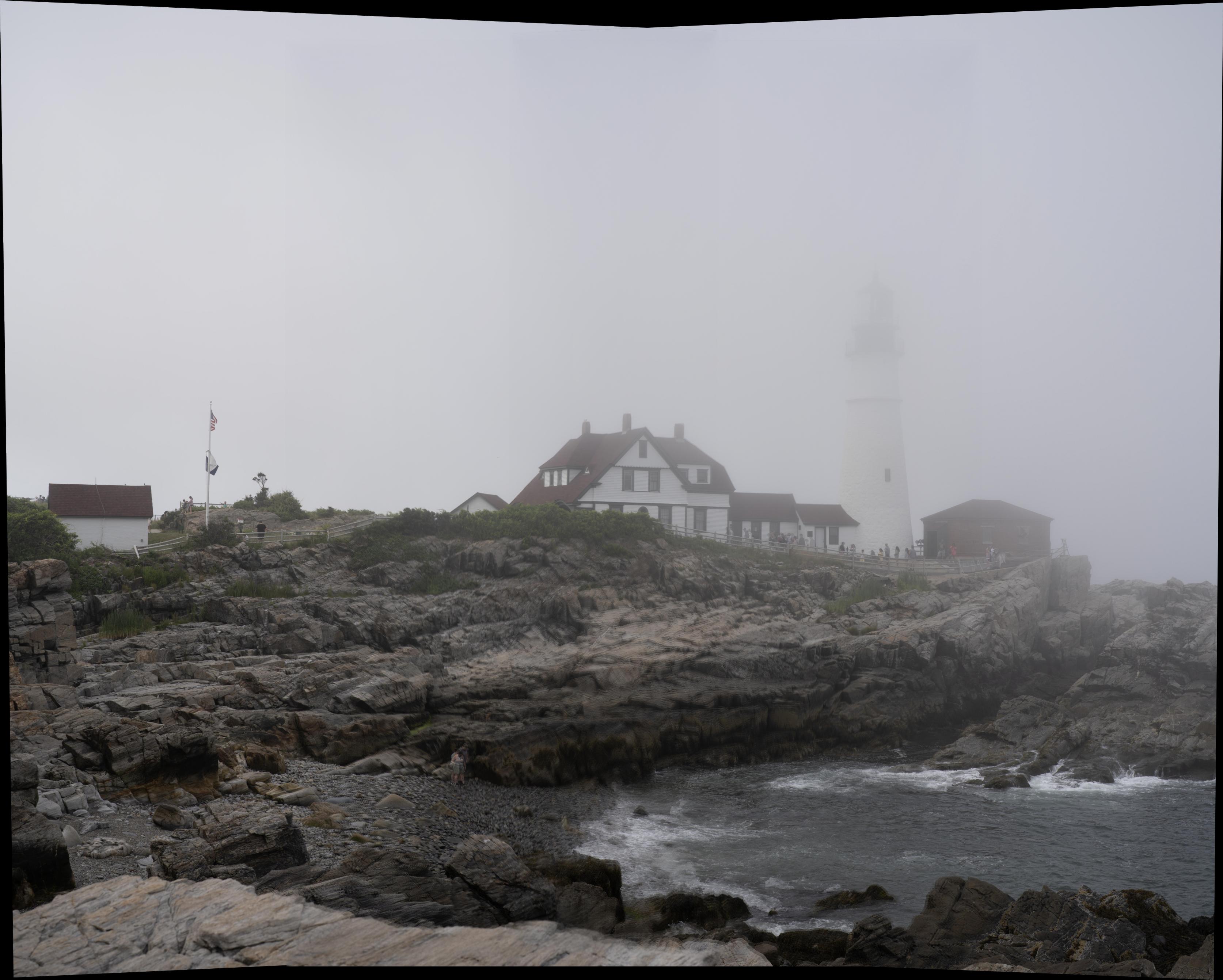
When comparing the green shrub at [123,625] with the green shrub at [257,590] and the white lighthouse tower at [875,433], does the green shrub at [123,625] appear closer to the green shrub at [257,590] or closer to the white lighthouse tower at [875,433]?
the green shrub at [257,590]

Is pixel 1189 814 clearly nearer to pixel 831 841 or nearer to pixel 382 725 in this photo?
pixel 831 841

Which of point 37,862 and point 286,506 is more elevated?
point 286,506

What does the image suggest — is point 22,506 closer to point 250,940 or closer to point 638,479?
point 250,940

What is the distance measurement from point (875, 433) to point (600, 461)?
3.34m

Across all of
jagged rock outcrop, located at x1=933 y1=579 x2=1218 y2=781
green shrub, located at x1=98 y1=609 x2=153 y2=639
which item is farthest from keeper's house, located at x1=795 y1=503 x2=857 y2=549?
green shrub, located at x1=98 y1=609 x2=153 y2=639

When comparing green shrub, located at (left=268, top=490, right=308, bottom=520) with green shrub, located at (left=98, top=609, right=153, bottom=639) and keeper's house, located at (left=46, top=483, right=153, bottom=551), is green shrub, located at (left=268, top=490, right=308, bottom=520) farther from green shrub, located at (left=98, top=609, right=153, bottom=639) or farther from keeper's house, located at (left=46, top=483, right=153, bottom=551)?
green shrub, located at (left=98, top=609, right=153, bottom=639)

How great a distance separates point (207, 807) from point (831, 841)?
5.72 meters

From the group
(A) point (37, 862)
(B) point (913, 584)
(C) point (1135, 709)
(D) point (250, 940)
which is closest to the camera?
(D) point (250, 940)

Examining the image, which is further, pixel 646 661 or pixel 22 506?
pixel 646 661

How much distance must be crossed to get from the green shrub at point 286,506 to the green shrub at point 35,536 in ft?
6.74

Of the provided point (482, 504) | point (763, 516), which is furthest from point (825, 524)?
point (482, 504)

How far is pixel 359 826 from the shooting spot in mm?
6820

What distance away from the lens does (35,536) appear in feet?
26.5

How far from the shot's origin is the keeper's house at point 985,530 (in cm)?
931
